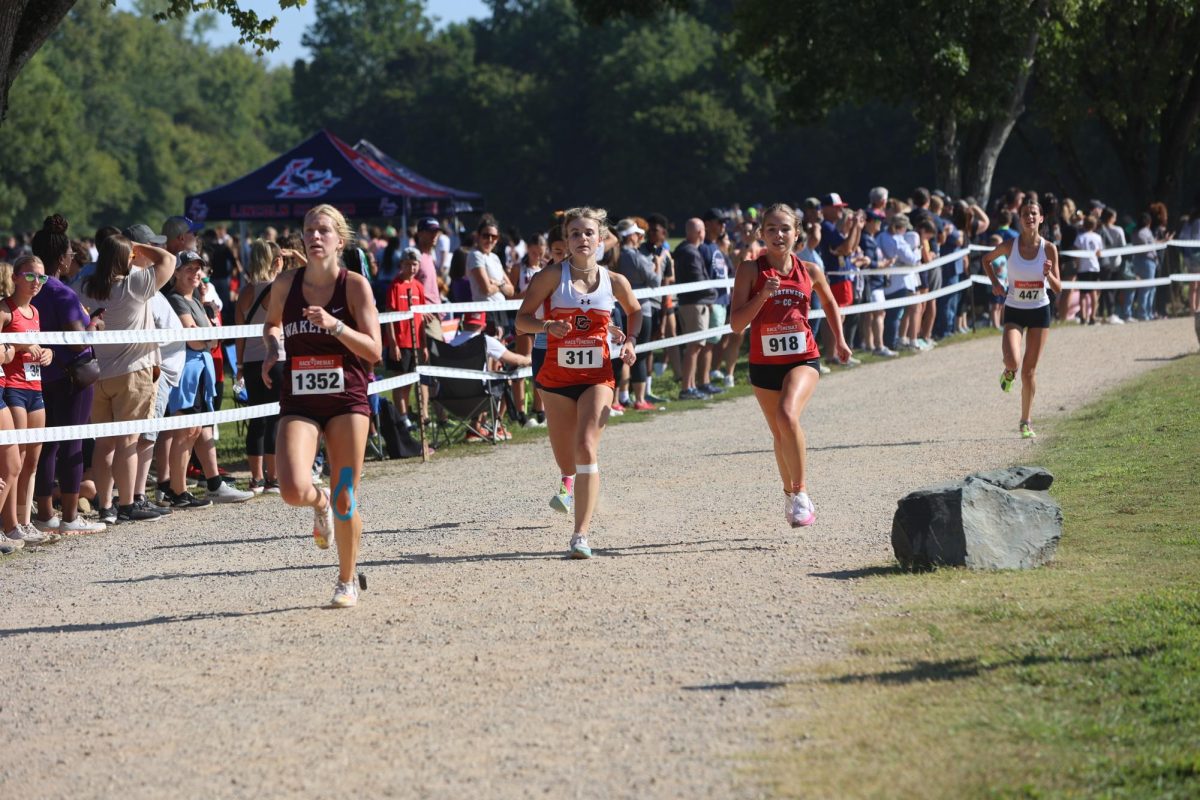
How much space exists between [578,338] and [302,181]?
22.9 meters

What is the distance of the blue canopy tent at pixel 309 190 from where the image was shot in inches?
1209

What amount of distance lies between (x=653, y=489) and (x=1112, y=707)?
6146 millimetres

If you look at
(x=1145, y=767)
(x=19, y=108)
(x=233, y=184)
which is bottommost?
(x=1145, y=767)

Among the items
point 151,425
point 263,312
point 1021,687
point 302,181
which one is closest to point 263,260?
point 263,312

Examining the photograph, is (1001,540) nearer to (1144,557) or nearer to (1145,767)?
(1144,557)

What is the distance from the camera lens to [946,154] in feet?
93.1

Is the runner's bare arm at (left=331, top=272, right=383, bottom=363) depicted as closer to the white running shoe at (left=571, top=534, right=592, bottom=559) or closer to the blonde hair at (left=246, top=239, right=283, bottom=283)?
the white running shoe at (left=571, top=534, right=592, bottom=559)

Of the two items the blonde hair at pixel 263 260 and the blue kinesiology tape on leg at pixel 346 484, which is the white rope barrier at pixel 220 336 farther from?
the blue kinesiology tape on leg at pixel 346 484

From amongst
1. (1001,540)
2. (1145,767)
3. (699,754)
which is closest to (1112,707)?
(1145,767)

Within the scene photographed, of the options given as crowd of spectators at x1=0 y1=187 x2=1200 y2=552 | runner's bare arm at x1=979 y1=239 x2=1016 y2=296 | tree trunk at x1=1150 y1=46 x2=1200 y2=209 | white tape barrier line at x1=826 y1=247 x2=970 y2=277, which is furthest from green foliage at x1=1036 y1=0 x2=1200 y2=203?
runner's bare arm at x1=979 y1=239 x2=1016 y2=296

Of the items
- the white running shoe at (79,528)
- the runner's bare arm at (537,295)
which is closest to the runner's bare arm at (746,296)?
the runner's bare arm at (537,295)

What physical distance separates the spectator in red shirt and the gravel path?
167 centimetres

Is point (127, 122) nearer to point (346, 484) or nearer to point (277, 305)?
point (277, 305)

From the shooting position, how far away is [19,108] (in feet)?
281
